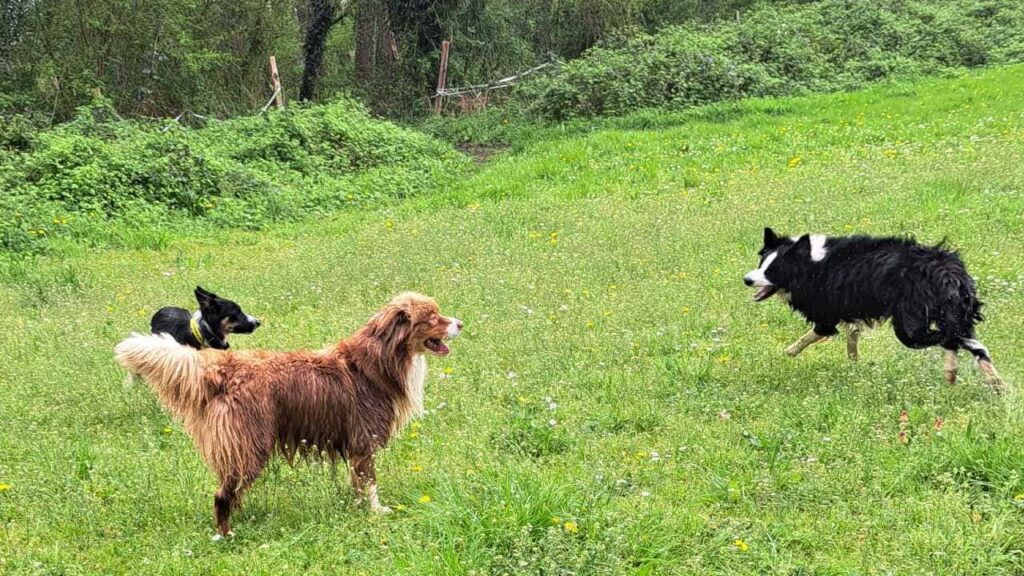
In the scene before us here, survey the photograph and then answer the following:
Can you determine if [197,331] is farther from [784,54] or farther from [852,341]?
[784,54]

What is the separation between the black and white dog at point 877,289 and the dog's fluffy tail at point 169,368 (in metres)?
4.33

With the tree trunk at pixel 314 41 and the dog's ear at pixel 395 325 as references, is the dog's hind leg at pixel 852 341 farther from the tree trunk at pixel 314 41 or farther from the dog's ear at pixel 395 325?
the tree trunk at pixel 314 41

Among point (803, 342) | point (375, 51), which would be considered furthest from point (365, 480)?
point (375, 51)

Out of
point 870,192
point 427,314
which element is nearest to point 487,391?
point 427,314

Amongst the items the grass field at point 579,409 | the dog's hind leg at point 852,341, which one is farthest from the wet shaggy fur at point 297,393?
the dog's hind leg at point 852,341

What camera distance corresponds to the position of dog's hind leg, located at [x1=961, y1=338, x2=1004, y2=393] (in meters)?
5.50

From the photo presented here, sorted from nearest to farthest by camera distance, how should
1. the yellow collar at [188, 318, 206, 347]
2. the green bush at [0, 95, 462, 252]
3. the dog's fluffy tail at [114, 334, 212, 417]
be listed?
the dog's fluffy tail at [114, 334, 212, 417]
the yellow collar at [188, 318, 206, 347]
the green bush at [0, 95, 462, 252]

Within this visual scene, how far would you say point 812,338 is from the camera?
21.5 ft

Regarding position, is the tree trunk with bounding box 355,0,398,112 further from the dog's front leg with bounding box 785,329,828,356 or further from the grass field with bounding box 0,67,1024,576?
the dog's front leg with bounding box 785,329,828,356

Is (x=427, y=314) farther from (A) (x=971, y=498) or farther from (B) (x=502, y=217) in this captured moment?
(B) (x=502, y=217)

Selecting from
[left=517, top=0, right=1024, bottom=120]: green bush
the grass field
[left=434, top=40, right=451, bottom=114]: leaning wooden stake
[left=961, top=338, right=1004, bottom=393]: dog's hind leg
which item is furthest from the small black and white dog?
[left=434, top=40, right=451, bottom=114]: leaning wooden stake

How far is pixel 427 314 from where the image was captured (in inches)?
194

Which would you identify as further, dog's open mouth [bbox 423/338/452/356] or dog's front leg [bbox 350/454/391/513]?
dog's open mouth [bbox 423/338/452/356]

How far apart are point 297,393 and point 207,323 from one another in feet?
9.45
